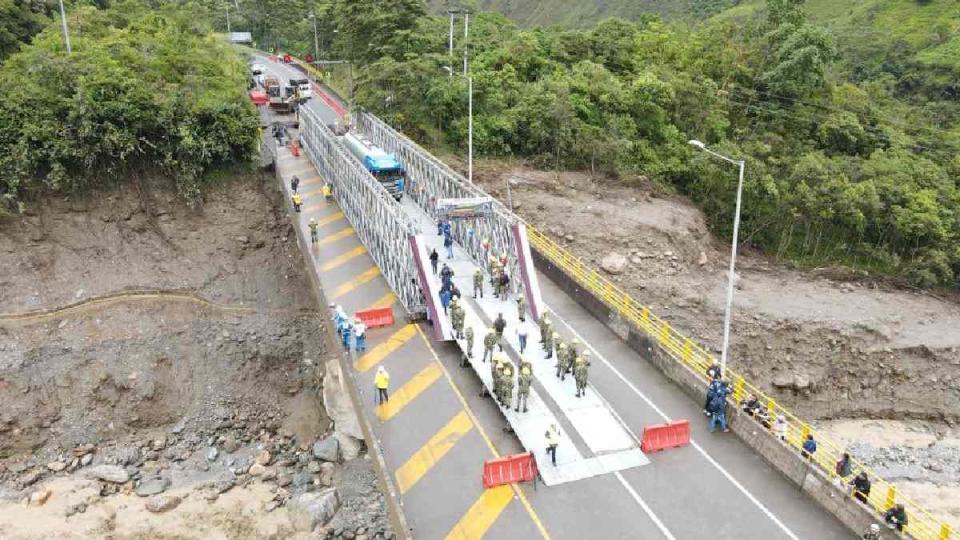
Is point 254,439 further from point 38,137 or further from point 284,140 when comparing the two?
point 284,140

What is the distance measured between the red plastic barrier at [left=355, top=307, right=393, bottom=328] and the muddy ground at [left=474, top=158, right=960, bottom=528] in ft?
48.3

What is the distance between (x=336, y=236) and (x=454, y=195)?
→ 6559 mm

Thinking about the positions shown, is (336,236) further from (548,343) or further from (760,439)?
(760,439)

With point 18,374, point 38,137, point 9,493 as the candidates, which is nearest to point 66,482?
point 9,493

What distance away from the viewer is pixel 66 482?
2730 cm

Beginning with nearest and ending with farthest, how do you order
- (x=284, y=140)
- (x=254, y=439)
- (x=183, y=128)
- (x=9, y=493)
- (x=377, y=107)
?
(x=9, y=493) → (x=254, y=439) → (x=183, y=128) → (x=377, y=107) → (x=284, y=140)

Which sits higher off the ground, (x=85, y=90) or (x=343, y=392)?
(x=85, y=90)

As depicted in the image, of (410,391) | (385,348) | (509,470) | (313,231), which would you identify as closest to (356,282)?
(313,231)

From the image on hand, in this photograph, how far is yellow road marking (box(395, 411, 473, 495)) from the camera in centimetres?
1880

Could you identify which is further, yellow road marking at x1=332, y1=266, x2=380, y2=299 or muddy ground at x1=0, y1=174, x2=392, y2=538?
yellow road marking at x1=332, y1=266, x2=380, y2=299

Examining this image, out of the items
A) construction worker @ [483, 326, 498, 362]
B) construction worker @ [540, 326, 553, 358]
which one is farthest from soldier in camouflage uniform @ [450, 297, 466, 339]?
construction worker @ [540, 326, 553, 358]

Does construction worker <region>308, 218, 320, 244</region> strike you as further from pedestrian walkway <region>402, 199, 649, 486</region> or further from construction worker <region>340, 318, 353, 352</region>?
construction worker <region>340, 318, 353, 352</region>

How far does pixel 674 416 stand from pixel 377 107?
33.2 meters

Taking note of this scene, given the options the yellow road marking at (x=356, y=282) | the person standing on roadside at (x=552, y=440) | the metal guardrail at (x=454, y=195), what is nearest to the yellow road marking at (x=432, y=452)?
the person standing on roadside at (x=552, y=440)
